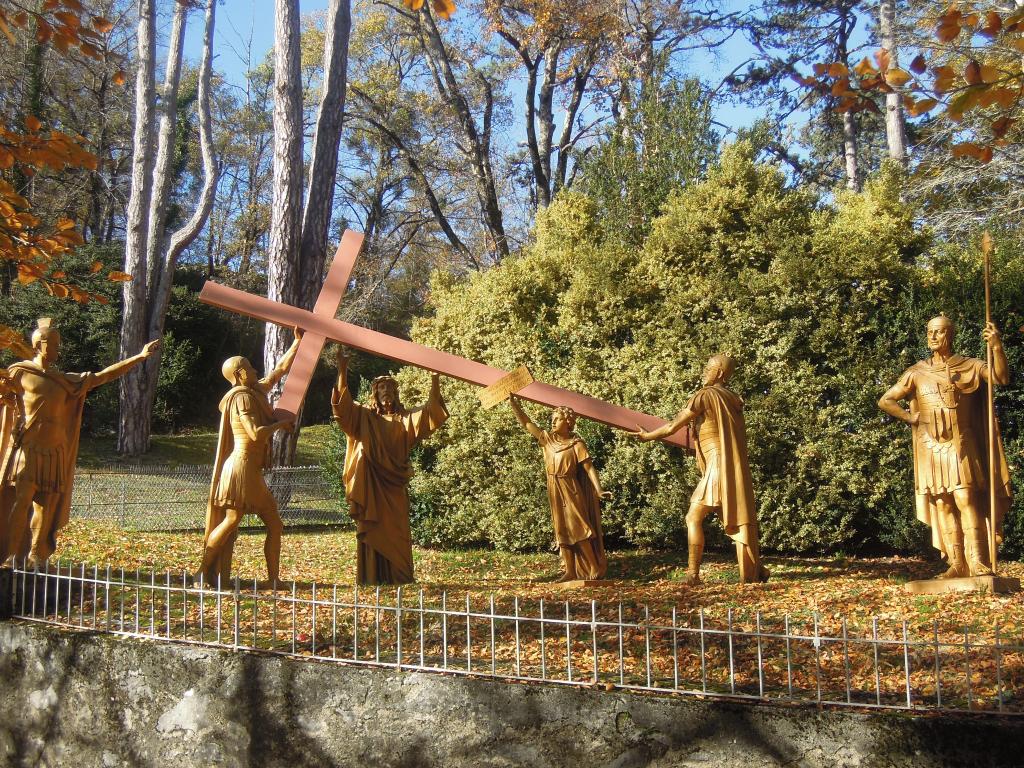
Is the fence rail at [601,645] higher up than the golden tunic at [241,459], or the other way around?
the golden tunic at [241,459]

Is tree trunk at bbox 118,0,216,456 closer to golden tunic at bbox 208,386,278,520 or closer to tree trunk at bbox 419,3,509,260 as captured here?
tree trunk at bbox 419,3,509,260

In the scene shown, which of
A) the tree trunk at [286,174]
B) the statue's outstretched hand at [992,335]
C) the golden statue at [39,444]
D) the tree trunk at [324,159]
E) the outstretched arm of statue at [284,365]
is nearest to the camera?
the statue's outstretched hand at [992,335]

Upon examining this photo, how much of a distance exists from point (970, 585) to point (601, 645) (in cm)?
328

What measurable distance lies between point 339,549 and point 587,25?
14408 millimetres

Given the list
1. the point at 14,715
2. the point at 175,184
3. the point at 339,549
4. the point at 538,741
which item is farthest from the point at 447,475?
the point at 175,184

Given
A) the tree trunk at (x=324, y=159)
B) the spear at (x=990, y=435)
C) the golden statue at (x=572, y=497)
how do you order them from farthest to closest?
the tree trunk at (x=324, y=159) < the golden statue at (x=572, y=497) < the spear at (x=990, y=435)

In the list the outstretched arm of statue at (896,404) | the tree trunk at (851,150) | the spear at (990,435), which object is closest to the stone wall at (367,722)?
the spear at (990,435)

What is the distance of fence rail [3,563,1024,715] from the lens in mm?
4902

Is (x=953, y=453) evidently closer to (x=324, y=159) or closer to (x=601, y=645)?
(x=601, y=645)

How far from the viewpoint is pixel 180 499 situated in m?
16.7

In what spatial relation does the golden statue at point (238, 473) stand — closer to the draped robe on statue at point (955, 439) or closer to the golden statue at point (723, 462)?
the golden statue at point (723, 462)

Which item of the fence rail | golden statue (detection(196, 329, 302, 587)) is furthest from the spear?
golden statue (detection(196, 329, 302, 587))

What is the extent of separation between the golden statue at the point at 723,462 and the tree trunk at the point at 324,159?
909 cm

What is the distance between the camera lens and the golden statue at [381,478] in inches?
336
